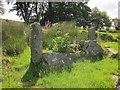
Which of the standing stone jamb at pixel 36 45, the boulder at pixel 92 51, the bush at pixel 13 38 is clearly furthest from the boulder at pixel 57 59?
the bush at pixel 13 38

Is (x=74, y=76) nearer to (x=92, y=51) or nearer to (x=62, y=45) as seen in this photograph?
(x=62, y=45)

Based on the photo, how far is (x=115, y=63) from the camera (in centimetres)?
1111

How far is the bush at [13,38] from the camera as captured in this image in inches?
496

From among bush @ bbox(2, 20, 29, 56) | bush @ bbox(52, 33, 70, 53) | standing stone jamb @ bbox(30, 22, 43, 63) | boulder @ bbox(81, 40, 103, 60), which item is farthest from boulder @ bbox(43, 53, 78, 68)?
bush @ bbox(2, 20, 29, 56)

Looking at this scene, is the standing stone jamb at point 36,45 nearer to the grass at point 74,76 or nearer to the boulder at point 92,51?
the grass at point 74,76

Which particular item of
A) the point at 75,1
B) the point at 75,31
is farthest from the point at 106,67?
the point at 75,1

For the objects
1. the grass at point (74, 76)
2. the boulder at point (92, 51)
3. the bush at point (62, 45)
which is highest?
the bush at point (62, 45)

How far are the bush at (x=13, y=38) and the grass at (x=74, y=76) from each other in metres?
1.26

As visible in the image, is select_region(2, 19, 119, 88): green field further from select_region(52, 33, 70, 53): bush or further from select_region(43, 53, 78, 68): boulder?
select_region(52, 33, 70, 53): bush

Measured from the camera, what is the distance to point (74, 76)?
30.8 feet

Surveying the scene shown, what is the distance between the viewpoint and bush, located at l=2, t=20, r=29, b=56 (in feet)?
41.3

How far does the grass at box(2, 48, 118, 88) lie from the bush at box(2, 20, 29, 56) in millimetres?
1258

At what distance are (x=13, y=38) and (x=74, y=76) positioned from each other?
495cm

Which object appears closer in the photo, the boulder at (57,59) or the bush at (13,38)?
the boulder at (57,59)
